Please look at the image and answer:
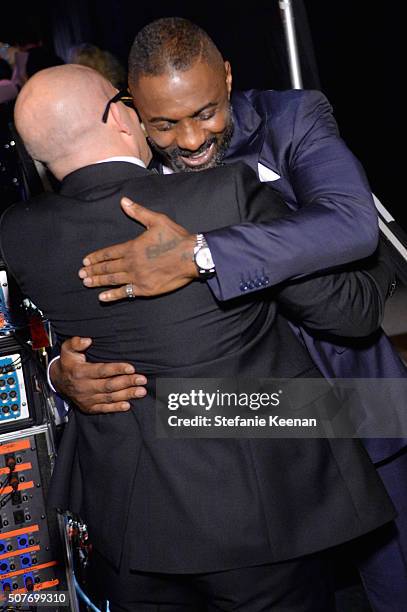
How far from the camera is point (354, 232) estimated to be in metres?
1.58

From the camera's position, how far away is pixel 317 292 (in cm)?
154

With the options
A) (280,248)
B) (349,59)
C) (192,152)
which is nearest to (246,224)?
(280,248)

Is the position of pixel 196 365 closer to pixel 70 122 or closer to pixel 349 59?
pixel 70 122

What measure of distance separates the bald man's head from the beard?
363 mm

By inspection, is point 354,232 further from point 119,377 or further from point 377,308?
point 119,377

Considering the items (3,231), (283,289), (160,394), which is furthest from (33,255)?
(283,289)

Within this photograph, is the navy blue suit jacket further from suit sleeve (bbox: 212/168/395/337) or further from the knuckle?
the knuckle

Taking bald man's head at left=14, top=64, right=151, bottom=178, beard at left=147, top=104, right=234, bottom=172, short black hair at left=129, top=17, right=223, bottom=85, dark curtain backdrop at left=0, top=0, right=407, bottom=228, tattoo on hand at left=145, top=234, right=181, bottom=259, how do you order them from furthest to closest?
dark curtain backdrop at left=0, top=0, right=407, bottom=228 < beard at left=147, top=104, right=234, bottom=172 < short black hair at left=129, top=17, right=223, bottom=85 < bald man's head at left=14, top=64, right=151, bottom=178 < tattoo on hand at left=145, top=234, right=181, bottom=259

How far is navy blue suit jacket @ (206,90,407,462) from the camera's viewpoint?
58.6 inches

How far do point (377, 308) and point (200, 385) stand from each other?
0.43 metres

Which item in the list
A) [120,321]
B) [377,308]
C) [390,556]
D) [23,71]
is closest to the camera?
[120,321]

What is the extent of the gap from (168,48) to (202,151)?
265 millimetres

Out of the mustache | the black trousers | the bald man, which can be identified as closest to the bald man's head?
the bald man

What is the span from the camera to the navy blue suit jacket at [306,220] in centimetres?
149
